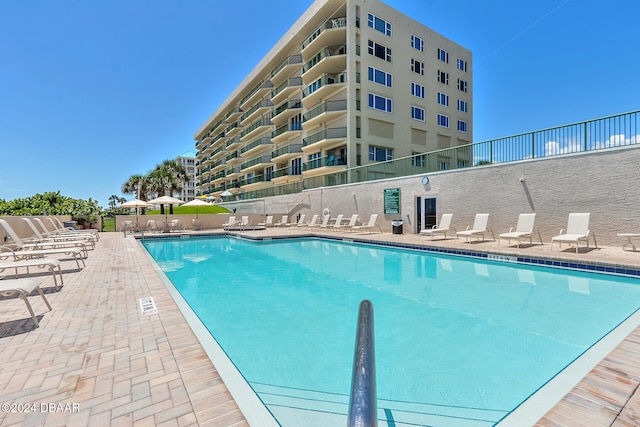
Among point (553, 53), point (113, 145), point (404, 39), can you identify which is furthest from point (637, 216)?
point (113, 145)

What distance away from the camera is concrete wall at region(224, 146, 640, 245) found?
910 cm

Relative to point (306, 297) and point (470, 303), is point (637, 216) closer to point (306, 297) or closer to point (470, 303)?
point (470, 303)

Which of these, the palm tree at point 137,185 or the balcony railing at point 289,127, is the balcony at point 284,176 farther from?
the palm tree at point 137,185

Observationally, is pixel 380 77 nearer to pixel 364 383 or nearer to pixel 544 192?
pixel 544 192

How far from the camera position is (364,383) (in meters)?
1.04

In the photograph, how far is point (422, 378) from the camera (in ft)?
10.1

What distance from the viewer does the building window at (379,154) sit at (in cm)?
2458

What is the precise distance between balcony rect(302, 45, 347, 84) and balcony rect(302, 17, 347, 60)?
0.61m

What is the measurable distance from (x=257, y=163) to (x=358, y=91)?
692 inches

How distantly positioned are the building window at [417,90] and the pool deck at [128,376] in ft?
86.8

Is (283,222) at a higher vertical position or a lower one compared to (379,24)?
lower

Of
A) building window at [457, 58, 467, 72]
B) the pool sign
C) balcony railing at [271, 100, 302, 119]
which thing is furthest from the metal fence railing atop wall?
building window at [457, 58, 467, 72]

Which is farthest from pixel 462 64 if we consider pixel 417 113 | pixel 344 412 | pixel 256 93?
pixel 344 412

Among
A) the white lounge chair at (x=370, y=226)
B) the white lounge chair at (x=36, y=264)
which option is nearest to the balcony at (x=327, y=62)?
the white lounge chair at (x=370, y=226)
